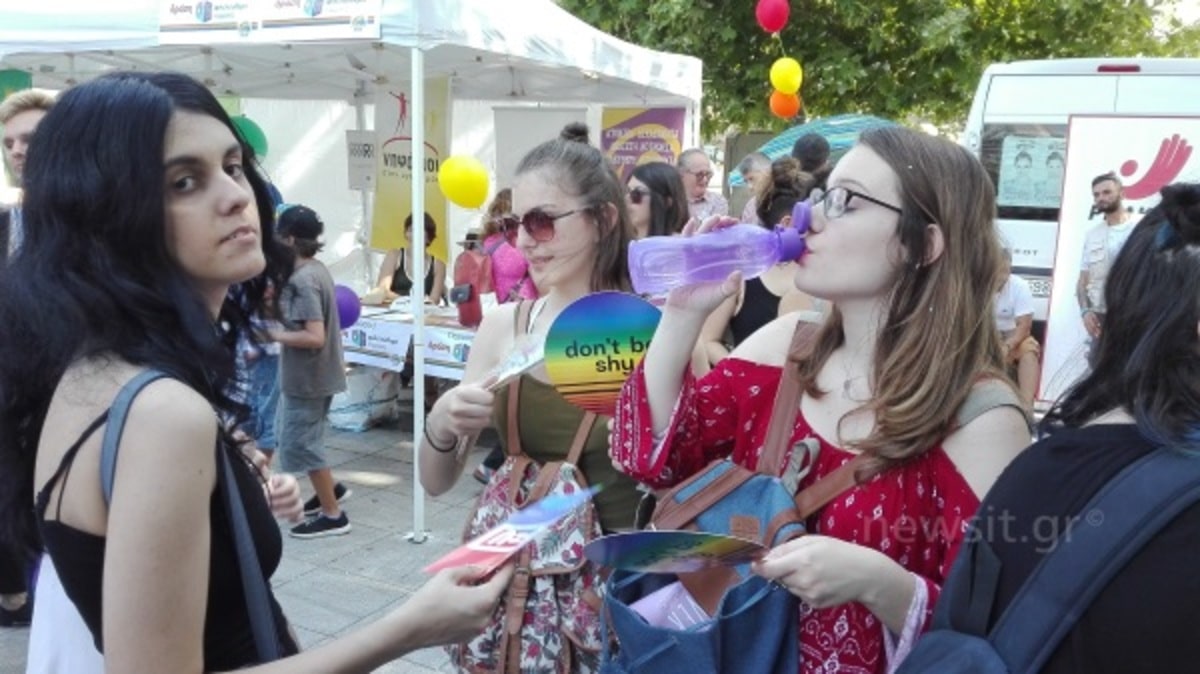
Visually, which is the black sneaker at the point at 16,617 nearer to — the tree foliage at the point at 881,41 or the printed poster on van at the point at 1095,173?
the printed poster on van at the point at 1095,173

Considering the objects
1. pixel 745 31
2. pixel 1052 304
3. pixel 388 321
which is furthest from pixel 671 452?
pixel 745 31

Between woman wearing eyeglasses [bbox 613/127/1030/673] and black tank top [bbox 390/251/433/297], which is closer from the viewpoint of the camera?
woman wearing eyeglasses [bbox 613/127/1030/673]

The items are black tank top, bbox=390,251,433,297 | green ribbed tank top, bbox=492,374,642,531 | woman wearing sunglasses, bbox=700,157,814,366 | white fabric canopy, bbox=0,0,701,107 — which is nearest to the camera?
green ribbed tank top, bbox=492,374,642,531

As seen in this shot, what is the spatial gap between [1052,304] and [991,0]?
30.5 feet

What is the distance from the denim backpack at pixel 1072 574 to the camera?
3.76 ft

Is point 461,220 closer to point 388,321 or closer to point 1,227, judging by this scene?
point 388,321

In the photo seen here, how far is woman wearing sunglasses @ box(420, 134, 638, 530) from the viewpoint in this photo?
85.2 inches

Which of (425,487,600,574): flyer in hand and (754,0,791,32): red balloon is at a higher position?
(754,0,791,32): red balloon

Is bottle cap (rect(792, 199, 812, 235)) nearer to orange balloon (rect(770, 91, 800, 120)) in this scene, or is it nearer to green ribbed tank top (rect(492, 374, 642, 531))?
green ribbed tank top (rect(492, 374, 642, 531))

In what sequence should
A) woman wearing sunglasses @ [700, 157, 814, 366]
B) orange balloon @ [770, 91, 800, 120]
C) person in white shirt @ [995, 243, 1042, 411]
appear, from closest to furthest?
woman wearing sunglasses @ [700, 157, 814, 366]
person in white shirt @ [995, 243, 1042, 411]
orange balloon @ [770, 91, 800, 120]

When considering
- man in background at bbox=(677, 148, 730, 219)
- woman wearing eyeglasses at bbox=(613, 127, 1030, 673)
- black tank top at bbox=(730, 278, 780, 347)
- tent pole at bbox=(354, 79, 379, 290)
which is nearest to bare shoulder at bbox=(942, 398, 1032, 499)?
woman wearing eyeglasses at bbox=(613, 127, 1030, 673)

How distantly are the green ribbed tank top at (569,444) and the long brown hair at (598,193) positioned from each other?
32 cm

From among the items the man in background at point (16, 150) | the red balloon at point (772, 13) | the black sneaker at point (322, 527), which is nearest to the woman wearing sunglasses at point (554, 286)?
the man in background at point (16, 150)

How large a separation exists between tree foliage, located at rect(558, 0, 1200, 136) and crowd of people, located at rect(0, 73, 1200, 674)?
1322 cm
